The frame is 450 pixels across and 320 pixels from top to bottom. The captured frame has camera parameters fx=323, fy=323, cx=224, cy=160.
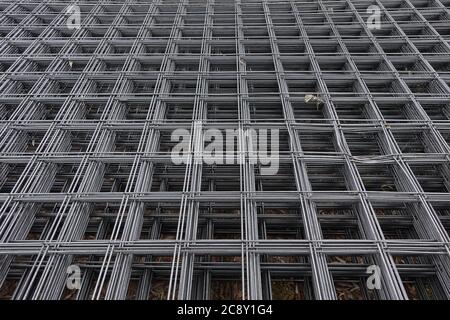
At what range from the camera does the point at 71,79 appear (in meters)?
8.37

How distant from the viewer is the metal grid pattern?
4961 millimetres

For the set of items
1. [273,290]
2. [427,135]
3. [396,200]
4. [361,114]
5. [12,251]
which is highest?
[361,114]

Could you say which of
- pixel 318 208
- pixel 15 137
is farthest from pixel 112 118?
pixel 318 208

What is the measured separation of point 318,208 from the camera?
6.10 meters

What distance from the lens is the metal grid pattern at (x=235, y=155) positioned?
4961 millimetres

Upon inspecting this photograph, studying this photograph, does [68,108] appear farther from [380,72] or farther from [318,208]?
[380,72]

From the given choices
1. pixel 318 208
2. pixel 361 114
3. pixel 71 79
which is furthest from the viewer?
pixel 71 79

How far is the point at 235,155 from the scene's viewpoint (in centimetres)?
632

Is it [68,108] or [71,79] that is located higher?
[71,79]

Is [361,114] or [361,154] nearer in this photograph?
[361,154]

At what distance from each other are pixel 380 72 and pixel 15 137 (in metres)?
8.70

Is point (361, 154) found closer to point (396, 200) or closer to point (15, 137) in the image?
point (396, 200)
